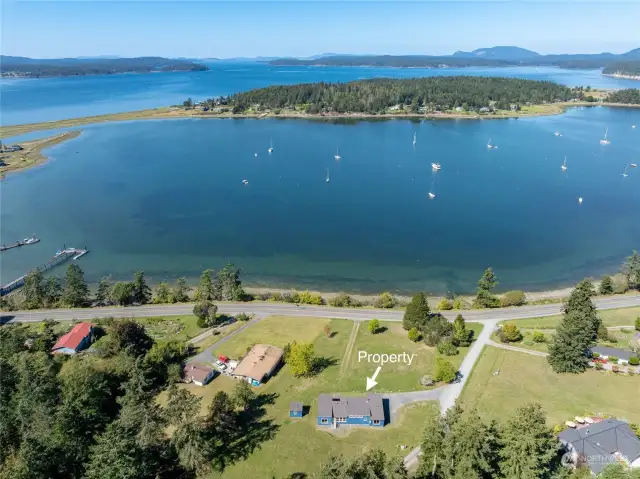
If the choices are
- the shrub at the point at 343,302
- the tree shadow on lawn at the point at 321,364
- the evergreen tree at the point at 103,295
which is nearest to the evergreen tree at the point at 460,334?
the tree shadow on lawn at the point at 321,364

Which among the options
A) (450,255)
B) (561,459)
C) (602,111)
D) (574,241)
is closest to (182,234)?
(450,255)

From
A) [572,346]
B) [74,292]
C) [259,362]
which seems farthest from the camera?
[74,292]

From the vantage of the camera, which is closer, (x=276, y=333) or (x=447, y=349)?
(x=447, y=349)

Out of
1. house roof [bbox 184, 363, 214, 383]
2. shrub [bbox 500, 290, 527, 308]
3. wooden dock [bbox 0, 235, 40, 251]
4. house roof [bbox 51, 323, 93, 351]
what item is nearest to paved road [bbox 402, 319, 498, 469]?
shrub [bbox 500, 290, 527, 308]

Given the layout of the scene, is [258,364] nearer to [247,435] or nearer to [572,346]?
[247,435]

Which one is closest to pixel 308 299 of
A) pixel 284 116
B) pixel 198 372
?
pixel 198 372

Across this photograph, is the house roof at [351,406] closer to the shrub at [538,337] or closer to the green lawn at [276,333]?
the green lawn at [276,333]

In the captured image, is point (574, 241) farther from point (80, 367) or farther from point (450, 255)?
point (80, 367)
